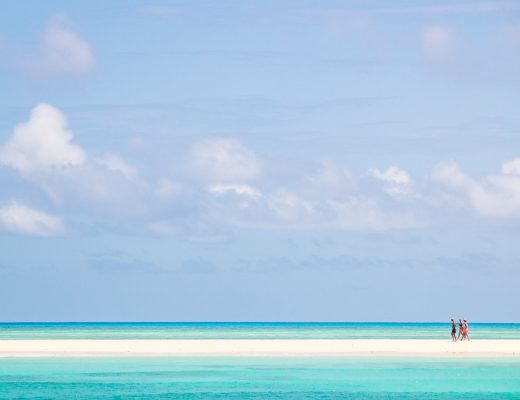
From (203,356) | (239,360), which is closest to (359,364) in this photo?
(239,360)

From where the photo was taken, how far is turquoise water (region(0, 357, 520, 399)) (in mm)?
28062

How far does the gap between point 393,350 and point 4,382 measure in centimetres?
2324

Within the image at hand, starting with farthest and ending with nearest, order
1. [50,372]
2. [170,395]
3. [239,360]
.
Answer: [239,360]
[50,372]
[170,395]

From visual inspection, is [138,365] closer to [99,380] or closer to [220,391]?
[99,380]

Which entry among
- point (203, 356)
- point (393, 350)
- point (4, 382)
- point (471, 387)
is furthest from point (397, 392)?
point (393, 350)

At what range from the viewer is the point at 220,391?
28.9 metres

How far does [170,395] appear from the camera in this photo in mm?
27875

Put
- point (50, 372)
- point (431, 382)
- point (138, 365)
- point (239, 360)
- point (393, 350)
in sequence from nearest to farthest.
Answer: point (431, 382) < point (50, 372) < point (138, 365) < point (239, 360) < point (393, 350)

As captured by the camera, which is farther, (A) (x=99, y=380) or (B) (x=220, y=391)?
(A) (x=99, y=380)

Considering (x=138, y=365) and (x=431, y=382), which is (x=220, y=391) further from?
(x=138, y=365)

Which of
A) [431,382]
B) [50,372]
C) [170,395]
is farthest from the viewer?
[50,372]

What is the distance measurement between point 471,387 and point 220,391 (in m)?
7.81

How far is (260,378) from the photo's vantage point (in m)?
32.5

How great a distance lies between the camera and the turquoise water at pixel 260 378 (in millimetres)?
28062
